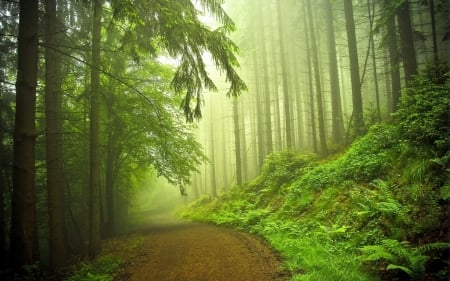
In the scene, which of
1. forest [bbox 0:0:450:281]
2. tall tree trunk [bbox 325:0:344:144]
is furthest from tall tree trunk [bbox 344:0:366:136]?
tall tree trunk [bbox 325:0:344:144]

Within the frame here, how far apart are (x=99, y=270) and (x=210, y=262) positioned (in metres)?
2.91

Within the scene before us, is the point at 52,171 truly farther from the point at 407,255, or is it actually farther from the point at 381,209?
the point at 407,255

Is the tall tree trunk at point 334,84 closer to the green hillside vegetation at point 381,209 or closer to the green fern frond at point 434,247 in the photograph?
the green hillside vegetation at point 381,209

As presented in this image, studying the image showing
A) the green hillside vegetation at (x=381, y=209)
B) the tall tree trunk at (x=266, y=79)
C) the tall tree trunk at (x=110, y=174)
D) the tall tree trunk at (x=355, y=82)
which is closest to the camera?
the green hillside vegetation at (x=381, y=209)

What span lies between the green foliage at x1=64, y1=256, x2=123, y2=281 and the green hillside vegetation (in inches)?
165

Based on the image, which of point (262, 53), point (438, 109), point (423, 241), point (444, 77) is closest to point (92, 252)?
point (423, 241)

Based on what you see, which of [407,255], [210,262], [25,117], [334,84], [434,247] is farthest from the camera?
[334,84]

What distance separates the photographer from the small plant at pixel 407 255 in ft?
15.2

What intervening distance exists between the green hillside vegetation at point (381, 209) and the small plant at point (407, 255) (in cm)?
1

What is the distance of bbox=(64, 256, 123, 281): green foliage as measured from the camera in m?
7.19

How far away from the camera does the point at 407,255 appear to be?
192 inches

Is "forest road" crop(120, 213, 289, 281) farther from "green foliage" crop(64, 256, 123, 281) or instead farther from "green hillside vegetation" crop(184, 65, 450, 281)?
"green hillside vegetation" crop(184, 65, 450, 281)

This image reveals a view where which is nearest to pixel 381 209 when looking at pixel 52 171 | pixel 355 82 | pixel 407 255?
pixel 407 255

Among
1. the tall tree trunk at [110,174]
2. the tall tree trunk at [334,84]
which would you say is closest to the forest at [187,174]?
the tall tree trunk at [110,174]
